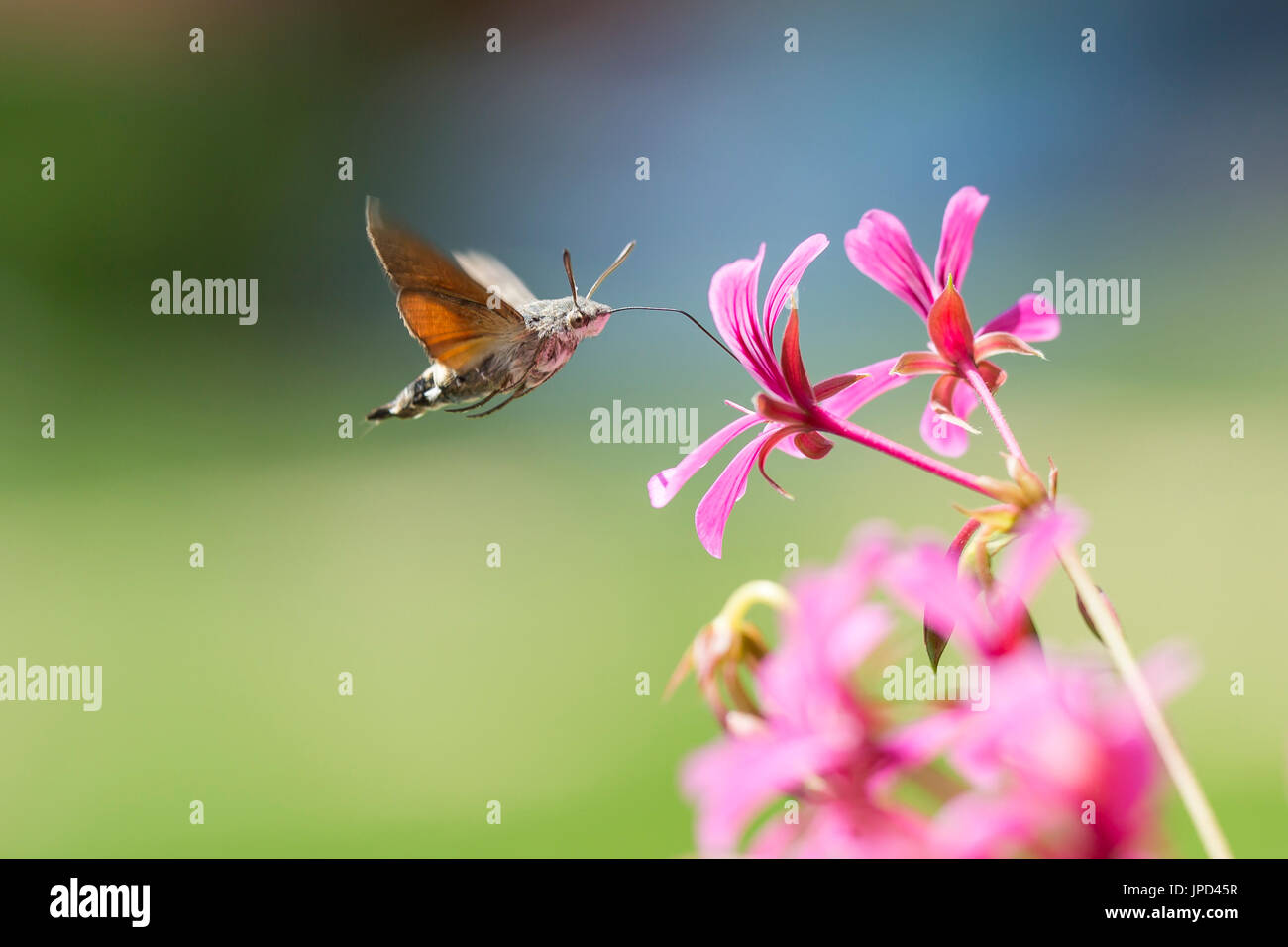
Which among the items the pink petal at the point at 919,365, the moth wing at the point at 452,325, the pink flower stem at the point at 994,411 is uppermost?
the moth wing at the point at 452,325

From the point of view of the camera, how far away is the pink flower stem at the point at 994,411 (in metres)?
0.52

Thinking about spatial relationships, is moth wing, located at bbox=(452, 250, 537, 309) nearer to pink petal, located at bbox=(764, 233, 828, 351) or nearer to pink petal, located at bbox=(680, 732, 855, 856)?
pink petal, located at bbox=(764, 233, 828, 351)

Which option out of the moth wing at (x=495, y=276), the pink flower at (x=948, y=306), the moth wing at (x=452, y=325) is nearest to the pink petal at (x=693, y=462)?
the pink flower at (x=948, y=306)

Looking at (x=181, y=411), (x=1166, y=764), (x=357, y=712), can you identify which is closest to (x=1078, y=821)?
(x=1166, y=764)

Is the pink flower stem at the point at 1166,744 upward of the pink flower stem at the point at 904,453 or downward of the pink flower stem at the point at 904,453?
downward

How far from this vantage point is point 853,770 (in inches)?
14.3

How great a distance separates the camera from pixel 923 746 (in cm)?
34

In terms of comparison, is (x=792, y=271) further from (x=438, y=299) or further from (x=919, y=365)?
(x=438, y=299)

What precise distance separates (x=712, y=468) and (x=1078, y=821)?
232 inches

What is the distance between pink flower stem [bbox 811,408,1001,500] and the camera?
504 millimetres

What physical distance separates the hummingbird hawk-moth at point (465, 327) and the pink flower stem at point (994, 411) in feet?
1.45

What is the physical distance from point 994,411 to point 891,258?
18 centimetres

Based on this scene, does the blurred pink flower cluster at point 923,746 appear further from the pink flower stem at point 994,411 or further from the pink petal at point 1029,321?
the pink petal at point 1029,321
